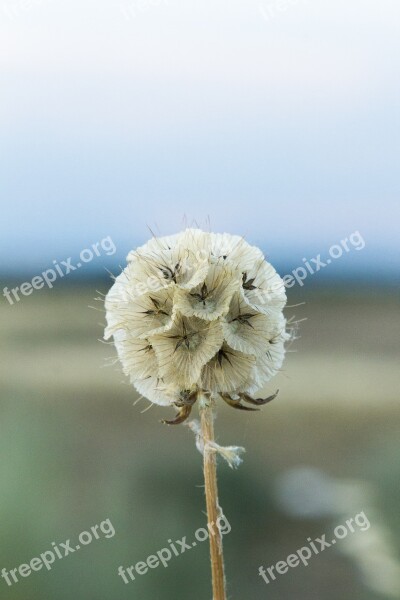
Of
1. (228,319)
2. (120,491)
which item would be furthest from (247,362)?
(120,491)

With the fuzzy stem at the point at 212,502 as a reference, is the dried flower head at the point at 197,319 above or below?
above

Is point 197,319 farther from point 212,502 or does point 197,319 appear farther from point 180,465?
point 180,465

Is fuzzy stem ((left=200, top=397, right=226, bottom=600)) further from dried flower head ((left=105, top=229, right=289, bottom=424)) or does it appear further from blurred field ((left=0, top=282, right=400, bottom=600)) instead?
blurred field ((left=0, top=282, right=400, bottom=600))

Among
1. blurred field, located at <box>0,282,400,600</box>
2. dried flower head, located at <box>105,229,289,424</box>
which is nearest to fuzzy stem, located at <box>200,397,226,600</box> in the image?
dried flower head, located at <box>105,229,289,424</box>

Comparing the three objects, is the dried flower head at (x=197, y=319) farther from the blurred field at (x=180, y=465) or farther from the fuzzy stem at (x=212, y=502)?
the blurred field at (x=180, y=465)

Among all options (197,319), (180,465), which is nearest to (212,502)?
(197,319)

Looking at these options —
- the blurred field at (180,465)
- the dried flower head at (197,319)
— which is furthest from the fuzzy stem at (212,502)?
the blurred field at (180,465)

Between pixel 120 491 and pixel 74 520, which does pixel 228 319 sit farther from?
pixel 120 491
